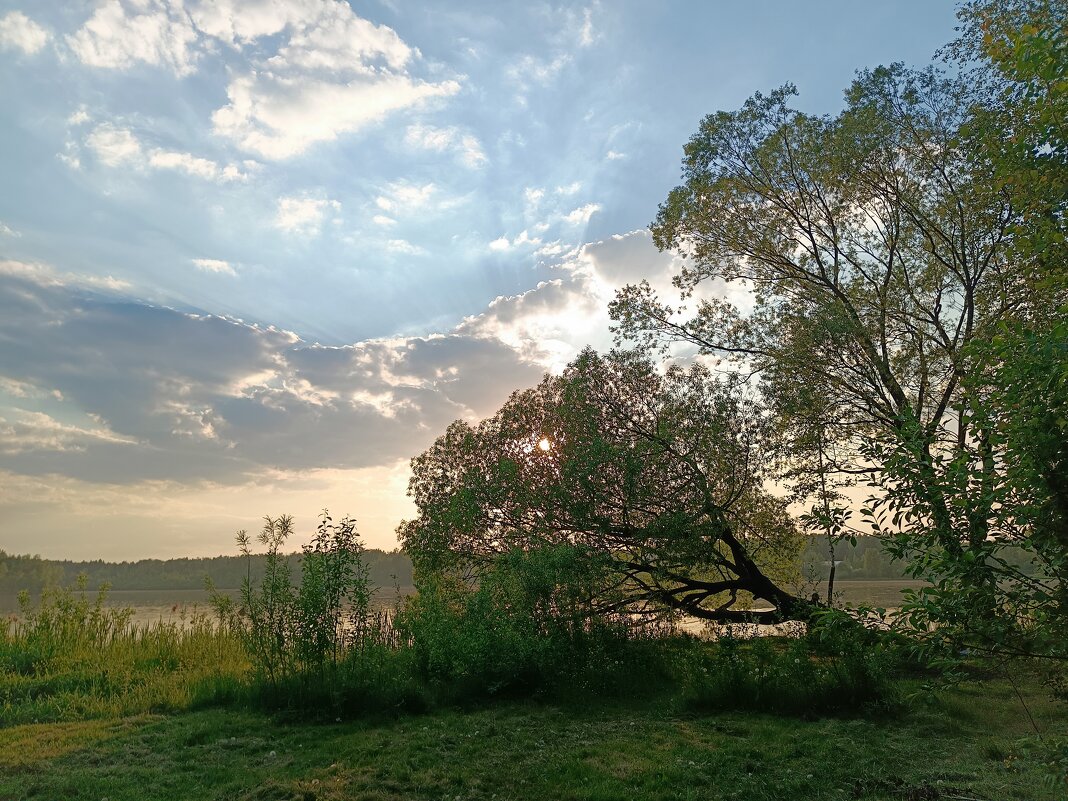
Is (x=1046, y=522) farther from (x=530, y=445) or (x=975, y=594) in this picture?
(x=530, y=445)

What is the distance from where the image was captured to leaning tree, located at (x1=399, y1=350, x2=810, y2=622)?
50.5 feet

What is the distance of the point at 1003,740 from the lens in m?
9.11

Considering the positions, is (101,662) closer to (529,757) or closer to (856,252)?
(529,757)

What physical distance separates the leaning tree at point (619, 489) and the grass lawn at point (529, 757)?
208 inches

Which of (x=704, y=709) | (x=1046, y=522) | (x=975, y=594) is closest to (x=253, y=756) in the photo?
(x=704, y=709)

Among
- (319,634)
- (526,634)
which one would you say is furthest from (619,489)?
(319,634)

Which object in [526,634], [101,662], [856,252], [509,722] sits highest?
[856,252]

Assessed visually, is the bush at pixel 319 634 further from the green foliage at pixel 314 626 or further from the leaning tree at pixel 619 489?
the leaning tree at pixel 619 489

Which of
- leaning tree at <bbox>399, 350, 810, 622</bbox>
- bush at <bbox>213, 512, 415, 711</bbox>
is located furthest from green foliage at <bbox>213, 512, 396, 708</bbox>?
leaning tree at <bbox>399, 350, 810, 622</bbox>

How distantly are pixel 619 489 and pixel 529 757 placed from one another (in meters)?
8.14

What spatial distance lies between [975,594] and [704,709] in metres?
6.88

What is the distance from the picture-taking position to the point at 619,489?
15.5m

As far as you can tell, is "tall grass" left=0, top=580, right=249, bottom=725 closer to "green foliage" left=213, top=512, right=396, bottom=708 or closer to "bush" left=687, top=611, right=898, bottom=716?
"green foliage" left=213, top=512, right=396, bottom=708

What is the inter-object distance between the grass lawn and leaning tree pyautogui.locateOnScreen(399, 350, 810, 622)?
5283 mm
